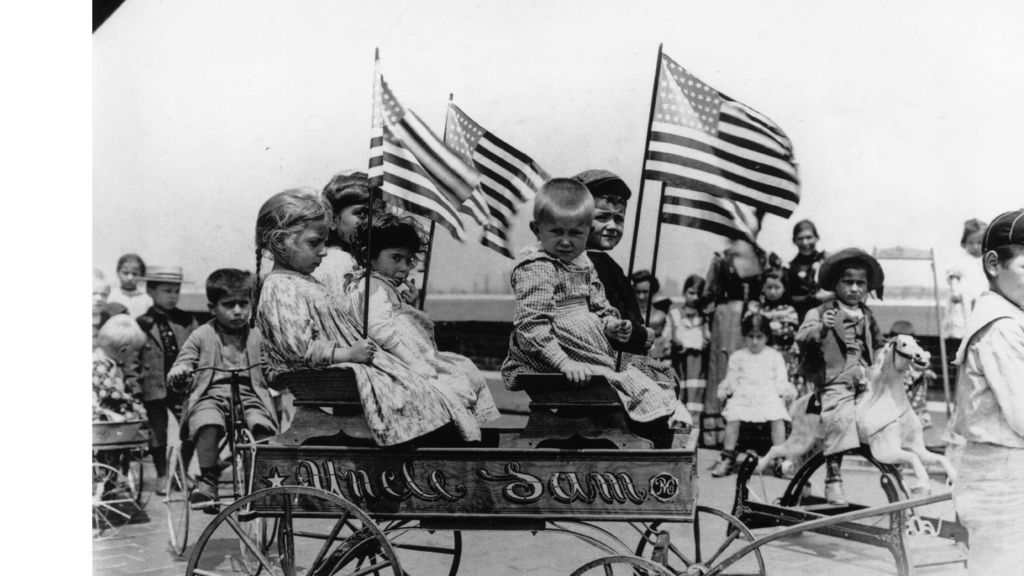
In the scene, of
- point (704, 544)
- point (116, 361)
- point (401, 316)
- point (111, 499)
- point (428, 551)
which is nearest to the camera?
point (401, 316)

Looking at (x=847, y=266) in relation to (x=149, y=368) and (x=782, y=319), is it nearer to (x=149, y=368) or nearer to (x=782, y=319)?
(x=782, y=319)

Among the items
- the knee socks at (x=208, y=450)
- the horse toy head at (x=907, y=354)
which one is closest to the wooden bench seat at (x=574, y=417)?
the horse toy head at (x=907, y=354)

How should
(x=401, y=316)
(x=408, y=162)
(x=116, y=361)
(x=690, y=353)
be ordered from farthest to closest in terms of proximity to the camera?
(x=690, y=353), (x=116, y=361), (x=401, y=316), (x=408, y=162)

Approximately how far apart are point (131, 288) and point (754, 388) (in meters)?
3.95

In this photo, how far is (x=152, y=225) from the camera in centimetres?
632

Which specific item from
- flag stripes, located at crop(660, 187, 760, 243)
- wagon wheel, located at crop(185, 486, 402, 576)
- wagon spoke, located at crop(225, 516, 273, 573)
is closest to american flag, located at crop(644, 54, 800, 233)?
flag stripes, located at crop(660, 187, 760, 243)

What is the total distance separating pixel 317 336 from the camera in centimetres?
470

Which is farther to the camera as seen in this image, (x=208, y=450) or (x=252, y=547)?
(x=208, y=450)

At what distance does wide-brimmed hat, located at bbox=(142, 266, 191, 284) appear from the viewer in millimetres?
6426

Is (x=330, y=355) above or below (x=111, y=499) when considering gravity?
above

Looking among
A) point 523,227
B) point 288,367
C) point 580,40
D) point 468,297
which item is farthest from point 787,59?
point 288,367

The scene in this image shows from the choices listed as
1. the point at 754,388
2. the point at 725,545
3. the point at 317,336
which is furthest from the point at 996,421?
the point at 317,336

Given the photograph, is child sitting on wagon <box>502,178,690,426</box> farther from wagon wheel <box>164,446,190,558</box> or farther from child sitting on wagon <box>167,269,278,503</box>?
wagon wheel <box>164,446,190,558</box>

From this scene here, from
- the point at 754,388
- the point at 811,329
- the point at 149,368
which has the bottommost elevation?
the point at 754,388
